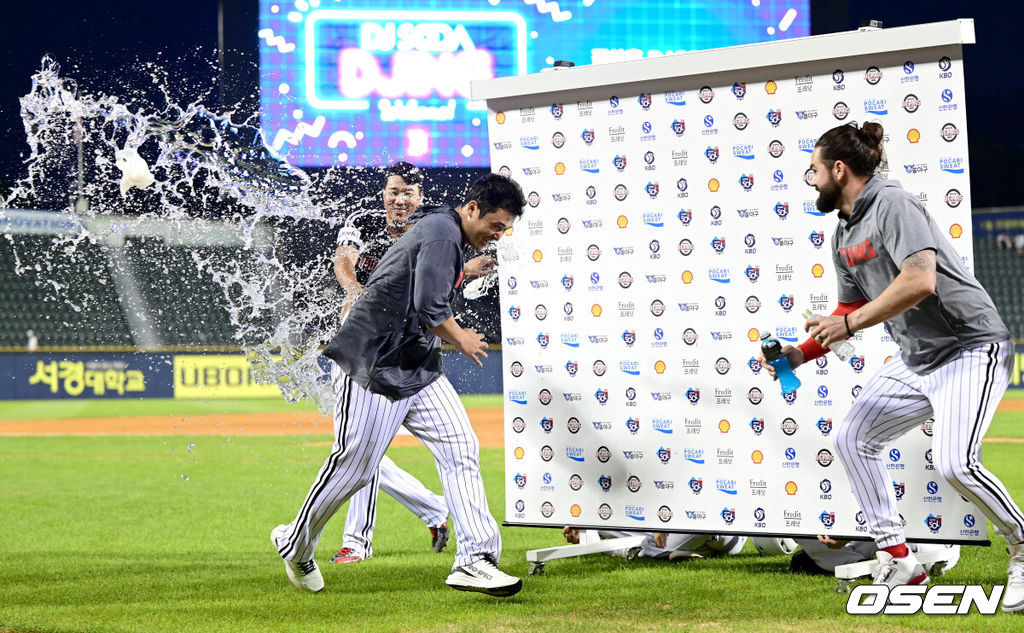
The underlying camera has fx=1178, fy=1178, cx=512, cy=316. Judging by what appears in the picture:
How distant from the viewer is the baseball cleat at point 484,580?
16.0 feet

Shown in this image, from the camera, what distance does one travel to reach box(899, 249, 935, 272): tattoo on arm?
435cm

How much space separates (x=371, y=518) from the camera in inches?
249

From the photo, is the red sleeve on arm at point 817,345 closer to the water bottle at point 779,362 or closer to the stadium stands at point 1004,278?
the water bottle at point 779,362

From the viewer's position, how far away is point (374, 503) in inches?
250

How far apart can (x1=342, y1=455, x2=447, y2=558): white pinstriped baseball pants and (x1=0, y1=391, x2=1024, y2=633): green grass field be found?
135 millimetres

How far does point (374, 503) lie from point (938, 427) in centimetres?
304

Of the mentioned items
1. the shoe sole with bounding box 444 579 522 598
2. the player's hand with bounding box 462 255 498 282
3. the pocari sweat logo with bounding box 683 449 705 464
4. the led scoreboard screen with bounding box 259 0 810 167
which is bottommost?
the shoe sole with bounding box 444 579 522 598

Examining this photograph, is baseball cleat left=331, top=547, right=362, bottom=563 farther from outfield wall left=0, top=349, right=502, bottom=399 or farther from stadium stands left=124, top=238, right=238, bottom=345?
stadium stands left=124, top=238, right=238, bottom=345

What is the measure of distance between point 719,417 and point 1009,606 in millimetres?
1550

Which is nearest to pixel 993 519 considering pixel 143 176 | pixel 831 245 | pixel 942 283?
pixel 942 283

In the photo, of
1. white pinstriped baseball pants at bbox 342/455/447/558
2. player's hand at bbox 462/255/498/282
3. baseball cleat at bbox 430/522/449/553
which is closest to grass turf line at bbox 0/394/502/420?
baseball cleat at bbox 430/522/449/553

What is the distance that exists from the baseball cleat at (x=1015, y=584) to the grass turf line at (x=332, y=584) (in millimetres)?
167

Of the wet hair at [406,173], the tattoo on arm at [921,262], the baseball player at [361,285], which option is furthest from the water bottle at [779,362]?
the wet hair at [406,173]

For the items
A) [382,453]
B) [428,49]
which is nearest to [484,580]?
[382,453]
